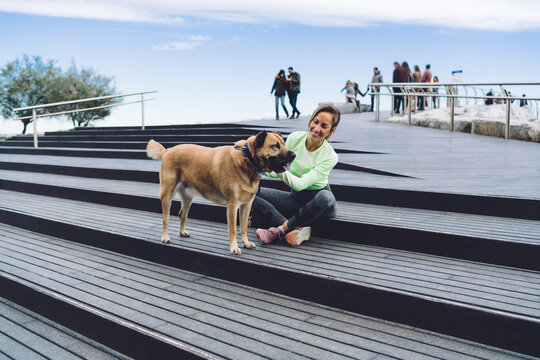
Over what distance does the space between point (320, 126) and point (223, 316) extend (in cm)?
170

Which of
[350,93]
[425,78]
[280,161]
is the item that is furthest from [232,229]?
[350,93]

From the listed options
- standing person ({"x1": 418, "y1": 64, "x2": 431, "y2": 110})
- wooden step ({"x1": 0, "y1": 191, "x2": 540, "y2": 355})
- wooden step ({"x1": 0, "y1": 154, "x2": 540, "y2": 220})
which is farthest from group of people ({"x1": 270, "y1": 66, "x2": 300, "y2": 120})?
wooden step ({"x1": 0, "y1": 191, "x2": 540, "y2": 355})

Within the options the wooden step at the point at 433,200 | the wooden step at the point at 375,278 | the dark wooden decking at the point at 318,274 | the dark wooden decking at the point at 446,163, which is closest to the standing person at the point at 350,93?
the dark wooden decking at the point at 446,163

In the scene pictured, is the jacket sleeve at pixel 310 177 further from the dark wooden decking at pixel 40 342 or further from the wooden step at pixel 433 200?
the dark wooden decking at pixel 40 342

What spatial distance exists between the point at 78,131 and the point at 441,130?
422 inches

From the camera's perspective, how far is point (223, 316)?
3082 millimetres

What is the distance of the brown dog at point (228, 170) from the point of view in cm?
362

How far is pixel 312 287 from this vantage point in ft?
10.9

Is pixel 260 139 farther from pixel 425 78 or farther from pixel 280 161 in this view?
pixel 425 78

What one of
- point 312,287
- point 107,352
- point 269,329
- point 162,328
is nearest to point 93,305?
point 107,352

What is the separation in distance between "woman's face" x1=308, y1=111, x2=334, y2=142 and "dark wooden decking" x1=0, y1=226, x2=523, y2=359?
4.35 ft

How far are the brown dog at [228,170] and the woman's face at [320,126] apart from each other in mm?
415

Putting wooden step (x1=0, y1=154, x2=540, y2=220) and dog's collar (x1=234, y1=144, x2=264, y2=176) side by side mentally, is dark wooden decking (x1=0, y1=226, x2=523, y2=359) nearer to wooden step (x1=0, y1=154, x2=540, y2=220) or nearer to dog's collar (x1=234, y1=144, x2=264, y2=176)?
dog's collar (x1=234, y1=144, x2=264, y2=176)

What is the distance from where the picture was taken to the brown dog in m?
3.62
